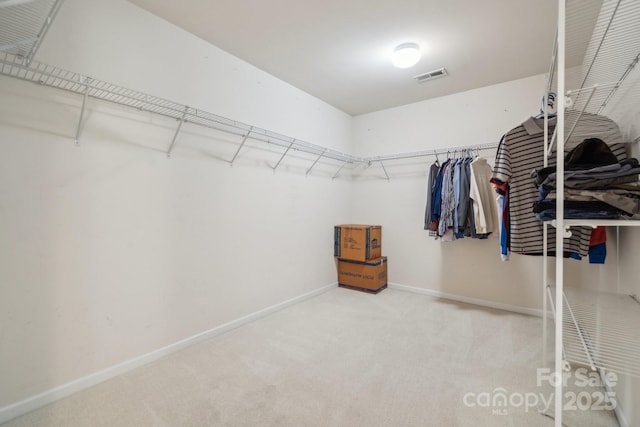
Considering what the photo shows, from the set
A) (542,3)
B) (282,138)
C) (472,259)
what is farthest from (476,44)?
(472,259)

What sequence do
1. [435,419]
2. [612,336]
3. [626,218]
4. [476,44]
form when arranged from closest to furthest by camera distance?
[626,218]
[612,336]
[435,419]
[476,44]

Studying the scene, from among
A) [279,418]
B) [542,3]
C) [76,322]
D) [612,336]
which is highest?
[542,3]

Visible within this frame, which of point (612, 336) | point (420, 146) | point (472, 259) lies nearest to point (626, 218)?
point (612, 336)

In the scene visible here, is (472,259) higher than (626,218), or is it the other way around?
(626,218)

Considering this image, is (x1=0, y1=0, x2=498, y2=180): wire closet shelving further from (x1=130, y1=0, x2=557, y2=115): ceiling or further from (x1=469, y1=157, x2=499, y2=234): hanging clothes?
(x1=130, y1=0, x2=557, y2=115): ceiling

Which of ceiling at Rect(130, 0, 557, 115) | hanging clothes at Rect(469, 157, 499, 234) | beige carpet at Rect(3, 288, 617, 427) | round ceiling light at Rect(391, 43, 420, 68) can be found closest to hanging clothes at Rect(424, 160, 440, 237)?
hanging clothes at Rect(469, 157, 499, 234)

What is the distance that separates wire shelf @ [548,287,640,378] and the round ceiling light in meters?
2.04

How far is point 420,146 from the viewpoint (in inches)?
138

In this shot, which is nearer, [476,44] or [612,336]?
[612,336]

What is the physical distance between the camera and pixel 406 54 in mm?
2320

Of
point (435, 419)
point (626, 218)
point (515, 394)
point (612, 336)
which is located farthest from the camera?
point (515, 394)

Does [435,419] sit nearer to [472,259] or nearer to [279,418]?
[279,418]

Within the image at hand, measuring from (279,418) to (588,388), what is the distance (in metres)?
1.82

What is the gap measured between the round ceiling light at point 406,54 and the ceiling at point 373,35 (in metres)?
0.05
